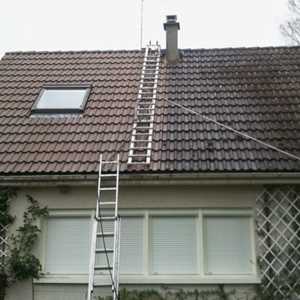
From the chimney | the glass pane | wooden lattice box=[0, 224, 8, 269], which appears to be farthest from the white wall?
the chimney

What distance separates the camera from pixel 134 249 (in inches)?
330

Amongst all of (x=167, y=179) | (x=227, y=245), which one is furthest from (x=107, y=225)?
(x=227, y=245)

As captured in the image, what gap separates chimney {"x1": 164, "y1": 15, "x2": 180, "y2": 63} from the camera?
1232 cm

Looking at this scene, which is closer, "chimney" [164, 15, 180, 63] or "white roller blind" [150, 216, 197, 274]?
"white roller blind" [150, 216, 197, 274]

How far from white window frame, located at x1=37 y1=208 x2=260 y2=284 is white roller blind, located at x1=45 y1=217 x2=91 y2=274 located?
94mm

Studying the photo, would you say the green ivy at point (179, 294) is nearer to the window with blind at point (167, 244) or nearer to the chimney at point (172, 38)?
the window with blind at point (167, 244)

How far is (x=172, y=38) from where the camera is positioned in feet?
41.1

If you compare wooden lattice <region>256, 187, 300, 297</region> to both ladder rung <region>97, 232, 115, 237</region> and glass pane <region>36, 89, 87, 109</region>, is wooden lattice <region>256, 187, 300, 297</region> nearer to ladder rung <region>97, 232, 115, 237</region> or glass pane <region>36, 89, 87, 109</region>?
ladder rung <region>97, 232, 115, 237</region>

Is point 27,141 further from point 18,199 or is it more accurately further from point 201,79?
point 201,79

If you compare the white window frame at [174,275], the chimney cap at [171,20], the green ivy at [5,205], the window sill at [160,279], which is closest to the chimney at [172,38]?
the chimney cap at [171,20]

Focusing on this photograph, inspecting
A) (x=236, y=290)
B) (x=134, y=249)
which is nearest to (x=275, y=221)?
(x=236, y=290)

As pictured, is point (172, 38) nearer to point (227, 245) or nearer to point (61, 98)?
point (61, 98)

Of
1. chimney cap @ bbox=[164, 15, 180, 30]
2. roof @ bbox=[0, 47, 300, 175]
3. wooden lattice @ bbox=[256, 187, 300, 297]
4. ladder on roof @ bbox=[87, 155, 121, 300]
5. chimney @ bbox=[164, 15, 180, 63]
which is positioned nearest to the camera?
ladder on roof @ bbox=[87, 155, 121, 300]

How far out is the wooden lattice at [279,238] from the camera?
7944 millimetres
